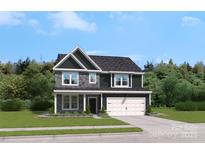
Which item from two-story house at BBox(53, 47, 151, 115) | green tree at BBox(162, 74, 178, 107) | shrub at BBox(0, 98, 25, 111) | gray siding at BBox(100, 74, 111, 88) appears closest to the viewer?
two-story house at BBox(53, 47, 151, 115)

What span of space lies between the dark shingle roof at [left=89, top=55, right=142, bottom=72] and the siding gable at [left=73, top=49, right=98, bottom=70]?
1612mm

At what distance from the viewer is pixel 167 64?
2436 inches

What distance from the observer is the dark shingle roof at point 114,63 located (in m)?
34.8

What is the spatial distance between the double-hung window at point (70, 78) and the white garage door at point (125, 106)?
3.81 meters

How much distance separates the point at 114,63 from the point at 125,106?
518cm

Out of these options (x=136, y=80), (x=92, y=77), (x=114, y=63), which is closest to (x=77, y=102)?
(x=92, y=77)

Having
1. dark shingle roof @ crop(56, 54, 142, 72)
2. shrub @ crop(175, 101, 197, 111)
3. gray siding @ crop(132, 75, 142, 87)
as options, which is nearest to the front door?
dark shingle roof @ crop(56, 54, 142, 72)

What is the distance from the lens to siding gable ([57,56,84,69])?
32.5 meters

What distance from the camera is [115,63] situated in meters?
36.0

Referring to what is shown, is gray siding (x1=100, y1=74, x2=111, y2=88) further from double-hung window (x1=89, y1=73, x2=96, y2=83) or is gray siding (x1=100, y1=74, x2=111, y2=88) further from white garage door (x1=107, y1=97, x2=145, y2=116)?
white garage door (x1=107, y1=97, x2=145, y2=116)

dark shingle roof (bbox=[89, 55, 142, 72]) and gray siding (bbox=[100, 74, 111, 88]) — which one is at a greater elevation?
dark shingle roof (bbox=[89, 55, 142, 72])

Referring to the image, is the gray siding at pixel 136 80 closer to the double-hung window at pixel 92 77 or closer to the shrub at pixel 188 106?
the double-hung window at pixel 92 77

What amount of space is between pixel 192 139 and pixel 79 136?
17.0 ft

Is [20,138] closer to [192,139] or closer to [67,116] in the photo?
[192,139]
